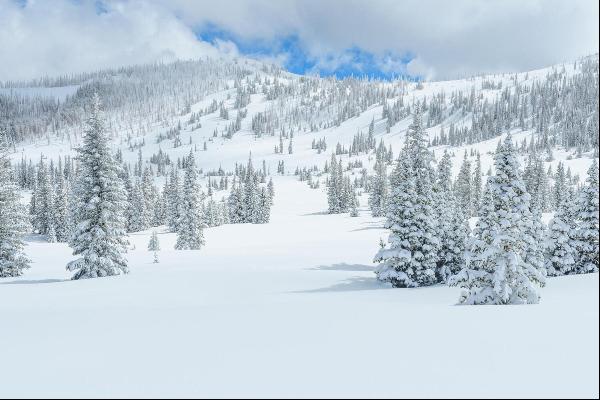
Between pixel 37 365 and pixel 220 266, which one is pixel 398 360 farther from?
pixel 220 266

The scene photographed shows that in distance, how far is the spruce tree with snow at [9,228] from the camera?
30.7 meters

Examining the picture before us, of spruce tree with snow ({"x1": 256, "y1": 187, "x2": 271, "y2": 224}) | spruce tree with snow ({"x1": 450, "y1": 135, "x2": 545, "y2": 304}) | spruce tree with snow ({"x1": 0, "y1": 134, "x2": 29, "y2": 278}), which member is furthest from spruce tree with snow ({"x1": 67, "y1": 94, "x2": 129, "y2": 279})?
spruce tree with snow ({"x1": 256, "y1": 187, "x2": 271, "y2": 224})

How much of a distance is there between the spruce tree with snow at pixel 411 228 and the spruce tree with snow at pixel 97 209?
58.0 feet

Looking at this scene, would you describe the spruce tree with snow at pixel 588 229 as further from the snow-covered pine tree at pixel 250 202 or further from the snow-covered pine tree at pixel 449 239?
the snow-covered pine tree at pixel 250 202

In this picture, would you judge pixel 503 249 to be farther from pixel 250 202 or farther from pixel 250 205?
pixel 250 202

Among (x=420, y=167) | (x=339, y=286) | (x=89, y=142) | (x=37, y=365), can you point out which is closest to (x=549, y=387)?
(x=37, y=365)

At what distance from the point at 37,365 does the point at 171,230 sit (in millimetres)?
70407

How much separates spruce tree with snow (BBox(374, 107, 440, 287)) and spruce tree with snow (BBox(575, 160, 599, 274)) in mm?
9706

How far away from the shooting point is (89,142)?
28.3 metres

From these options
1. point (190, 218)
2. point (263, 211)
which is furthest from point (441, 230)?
point (263, 211)

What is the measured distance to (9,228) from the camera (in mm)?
30719

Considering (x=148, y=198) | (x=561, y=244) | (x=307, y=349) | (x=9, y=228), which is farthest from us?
(x=148, y=198)

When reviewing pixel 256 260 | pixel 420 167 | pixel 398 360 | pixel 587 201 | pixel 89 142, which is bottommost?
pixel 256 260

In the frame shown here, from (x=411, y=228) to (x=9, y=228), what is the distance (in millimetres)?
29272
